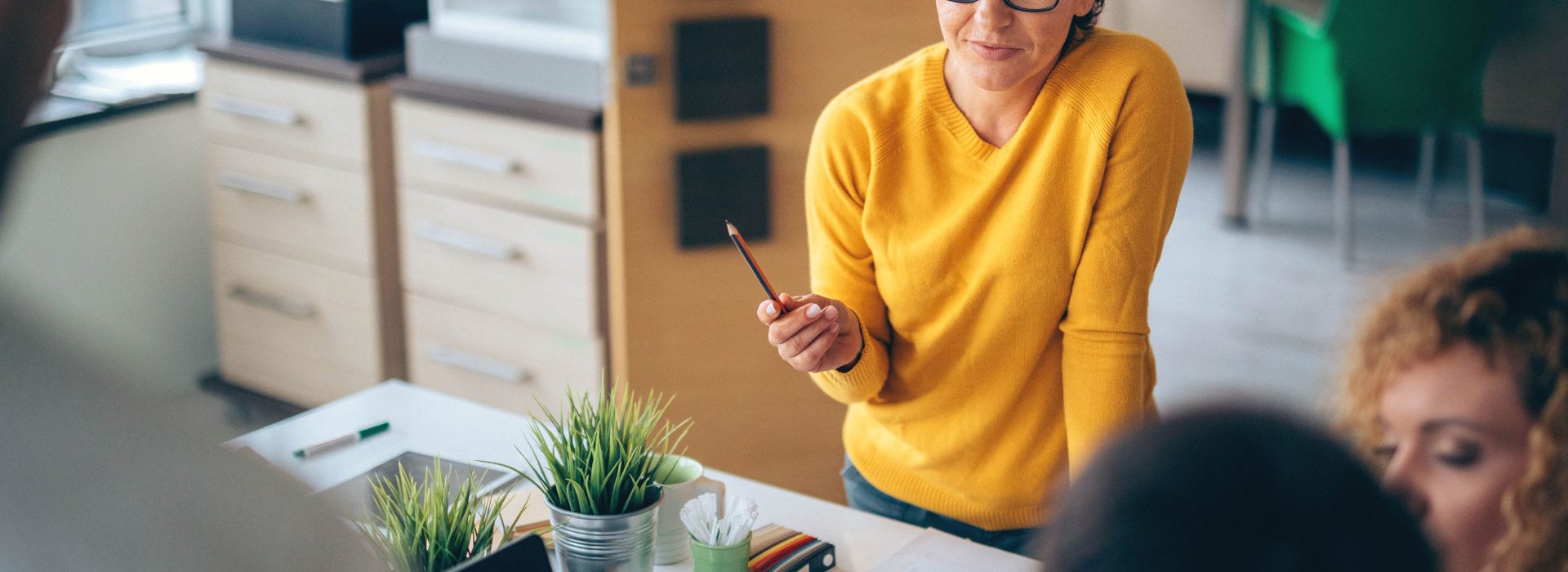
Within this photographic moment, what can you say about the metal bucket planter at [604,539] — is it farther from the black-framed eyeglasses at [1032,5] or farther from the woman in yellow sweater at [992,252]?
the black-framed eyeglasses at [1032,5]

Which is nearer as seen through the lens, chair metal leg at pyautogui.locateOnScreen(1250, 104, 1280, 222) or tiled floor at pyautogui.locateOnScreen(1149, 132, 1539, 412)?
tiled floor at pyautogui.locateOnScreen(1149, 132, 1539, 412)

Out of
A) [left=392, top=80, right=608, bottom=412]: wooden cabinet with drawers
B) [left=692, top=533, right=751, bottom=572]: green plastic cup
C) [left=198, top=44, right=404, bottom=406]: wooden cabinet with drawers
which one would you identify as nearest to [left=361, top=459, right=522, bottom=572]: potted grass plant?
[left=692, top=533, right=751, bottom=572]: green plastic cup

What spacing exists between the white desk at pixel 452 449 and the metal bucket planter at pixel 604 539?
0.39ft

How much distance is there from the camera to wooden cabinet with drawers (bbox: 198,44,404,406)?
2980 millimetres

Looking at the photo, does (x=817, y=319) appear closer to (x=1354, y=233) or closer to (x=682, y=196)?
(x=682, y=196)

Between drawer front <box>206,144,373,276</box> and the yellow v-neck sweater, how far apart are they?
1762 millimetres

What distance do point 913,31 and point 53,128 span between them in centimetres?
182

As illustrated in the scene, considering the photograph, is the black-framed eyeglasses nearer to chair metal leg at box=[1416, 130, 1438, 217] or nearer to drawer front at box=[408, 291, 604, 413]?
drawer front at box=[408, 291, 604, 413]

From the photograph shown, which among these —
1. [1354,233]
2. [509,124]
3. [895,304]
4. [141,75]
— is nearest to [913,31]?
[509,124]

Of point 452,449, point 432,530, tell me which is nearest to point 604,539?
point 432,530

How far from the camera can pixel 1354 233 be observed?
442cm

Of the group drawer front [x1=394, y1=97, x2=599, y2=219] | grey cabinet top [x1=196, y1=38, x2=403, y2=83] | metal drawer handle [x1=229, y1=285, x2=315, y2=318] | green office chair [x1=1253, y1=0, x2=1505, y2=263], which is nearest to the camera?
drawer front [x1=394, y1=97, x2=599, y2=219]

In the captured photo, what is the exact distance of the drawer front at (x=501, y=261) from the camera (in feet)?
8.78

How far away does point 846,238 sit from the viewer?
4.90 feet
